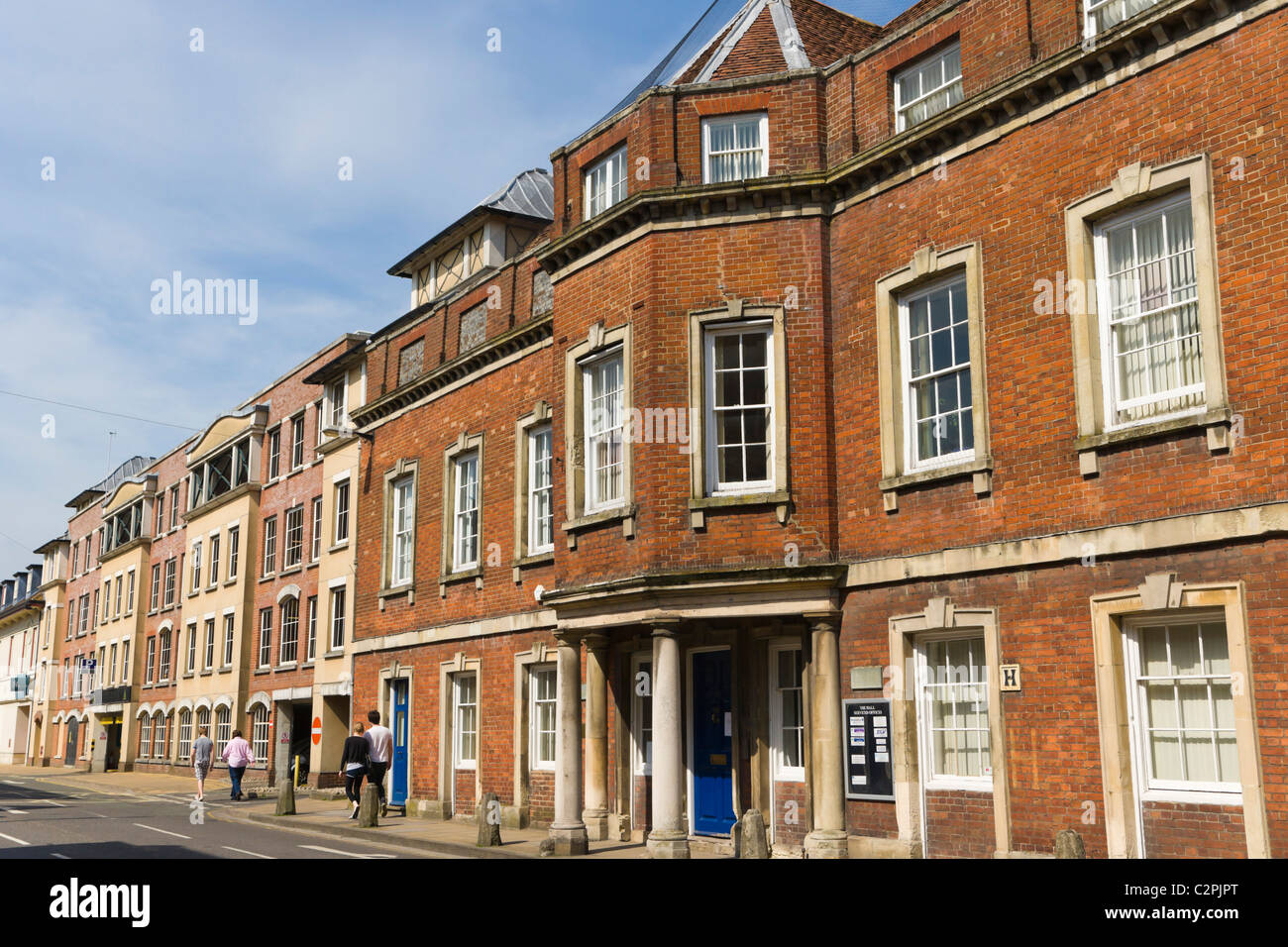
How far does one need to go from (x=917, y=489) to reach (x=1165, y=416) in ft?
10.1

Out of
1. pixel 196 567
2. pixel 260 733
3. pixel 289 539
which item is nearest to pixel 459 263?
pixel 289 539

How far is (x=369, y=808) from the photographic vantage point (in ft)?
68.2

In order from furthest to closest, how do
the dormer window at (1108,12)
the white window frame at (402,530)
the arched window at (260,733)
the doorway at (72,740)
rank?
the doorway at (72,740)
the arched window at (260,733)
the white window frame at (402,530)
the dormer window at (1108,12)

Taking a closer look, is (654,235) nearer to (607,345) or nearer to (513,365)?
(607,345)

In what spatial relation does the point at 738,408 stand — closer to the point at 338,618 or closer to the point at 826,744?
the point at 826,744

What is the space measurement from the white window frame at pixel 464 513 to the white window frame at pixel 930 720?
10.4m

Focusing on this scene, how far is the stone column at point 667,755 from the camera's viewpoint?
47.8 feet

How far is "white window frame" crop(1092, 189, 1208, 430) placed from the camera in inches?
448

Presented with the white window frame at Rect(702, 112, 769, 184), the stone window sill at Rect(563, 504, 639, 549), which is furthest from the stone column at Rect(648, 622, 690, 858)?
the white window frame at Rect(702, 112, 769, 184)

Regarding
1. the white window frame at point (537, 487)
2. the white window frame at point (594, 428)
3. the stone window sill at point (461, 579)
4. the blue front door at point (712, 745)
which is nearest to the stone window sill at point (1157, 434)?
the blue front door at point (712, 745)

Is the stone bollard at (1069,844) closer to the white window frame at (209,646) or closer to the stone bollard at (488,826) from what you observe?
the stone bollard at (488,826)

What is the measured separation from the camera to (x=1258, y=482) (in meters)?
10.5

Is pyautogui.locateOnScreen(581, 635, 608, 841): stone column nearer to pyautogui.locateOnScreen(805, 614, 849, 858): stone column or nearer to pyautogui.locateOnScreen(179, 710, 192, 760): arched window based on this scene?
pyautogui.locateOnScreen(805, 614, 849, 858): stone column

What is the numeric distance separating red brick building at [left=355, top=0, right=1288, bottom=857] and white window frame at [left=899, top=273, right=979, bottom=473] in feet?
0.17
